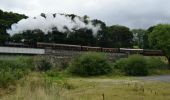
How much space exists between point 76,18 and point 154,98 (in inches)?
2406

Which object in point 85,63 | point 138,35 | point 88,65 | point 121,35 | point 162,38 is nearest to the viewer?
point 88,65

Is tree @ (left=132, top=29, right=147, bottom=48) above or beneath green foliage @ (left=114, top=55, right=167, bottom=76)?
above

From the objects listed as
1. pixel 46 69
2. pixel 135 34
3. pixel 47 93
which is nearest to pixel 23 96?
pixel 47 93

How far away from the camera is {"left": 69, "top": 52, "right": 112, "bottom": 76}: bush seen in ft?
184

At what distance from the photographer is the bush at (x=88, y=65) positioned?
184ft

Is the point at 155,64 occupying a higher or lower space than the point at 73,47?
lower

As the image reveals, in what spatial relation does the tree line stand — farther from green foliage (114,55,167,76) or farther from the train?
green foliage (114,55,167,76)

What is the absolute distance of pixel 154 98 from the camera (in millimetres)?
19750

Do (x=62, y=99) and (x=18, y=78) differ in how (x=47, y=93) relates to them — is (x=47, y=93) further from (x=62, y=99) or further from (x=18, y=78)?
(x=18, y=78)

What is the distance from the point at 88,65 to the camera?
56.2m

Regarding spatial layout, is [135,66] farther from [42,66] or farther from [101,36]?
[101,36]

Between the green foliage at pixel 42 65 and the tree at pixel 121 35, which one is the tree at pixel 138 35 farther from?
the green foliage at pixel 42 65

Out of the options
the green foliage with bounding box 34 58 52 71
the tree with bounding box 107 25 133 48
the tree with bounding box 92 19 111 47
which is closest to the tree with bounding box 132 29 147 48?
the tree with bounding box 107 25 133 48

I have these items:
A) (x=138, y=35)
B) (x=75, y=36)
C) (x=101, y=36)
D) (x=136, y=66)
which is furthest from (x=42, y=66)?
(x=138, y=35)
